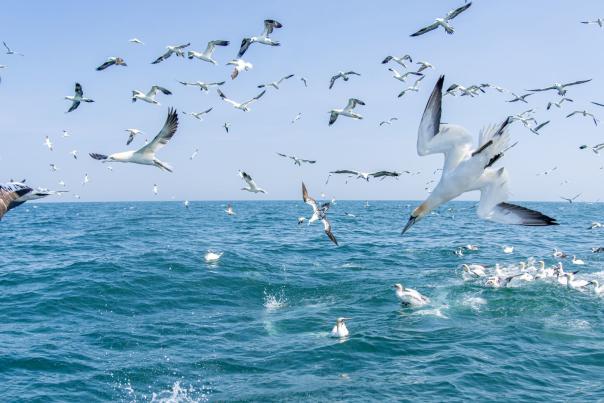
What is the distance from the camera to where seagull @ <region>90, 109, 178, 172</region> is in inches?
455

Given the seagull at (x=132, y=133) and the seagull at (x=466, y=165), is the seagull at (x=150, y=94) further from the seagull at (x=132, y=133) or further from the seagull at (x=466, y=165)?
the seagull at (x=466, y=165)

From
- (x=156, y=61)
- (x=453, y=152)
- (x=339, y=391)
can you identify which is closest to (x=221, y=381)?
(x=339, y=391)

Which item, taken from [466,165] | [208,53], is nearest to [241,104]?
[208,53]

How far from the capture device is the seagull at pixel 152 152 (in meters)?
11.6

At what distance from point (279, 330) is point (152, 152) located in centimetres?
951

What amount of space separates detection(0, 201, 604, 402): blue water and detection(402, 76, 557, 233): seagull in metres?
8.15

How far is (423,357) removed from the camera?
16219mm

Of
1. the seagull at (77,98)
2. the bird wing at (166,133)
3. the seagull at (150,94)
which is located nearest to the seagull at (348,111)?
the seagull at (150,94)

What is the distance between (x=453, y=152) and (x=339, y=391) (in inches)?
357

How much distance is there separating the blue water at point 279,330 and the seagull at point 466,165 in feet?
26.7

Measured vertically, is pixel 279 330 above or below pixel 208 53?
below

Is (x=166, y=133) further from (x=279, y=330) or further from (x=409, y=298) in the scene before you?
(x=409, y=298)

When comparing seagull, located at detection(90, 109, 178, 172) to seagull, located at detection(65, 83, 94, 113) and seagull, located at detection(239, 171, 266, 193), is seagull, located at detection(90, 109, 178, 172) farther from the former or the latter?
seagull, located at detection(65, 83, 94, 113)

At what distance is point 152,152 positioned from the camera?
1180cm
